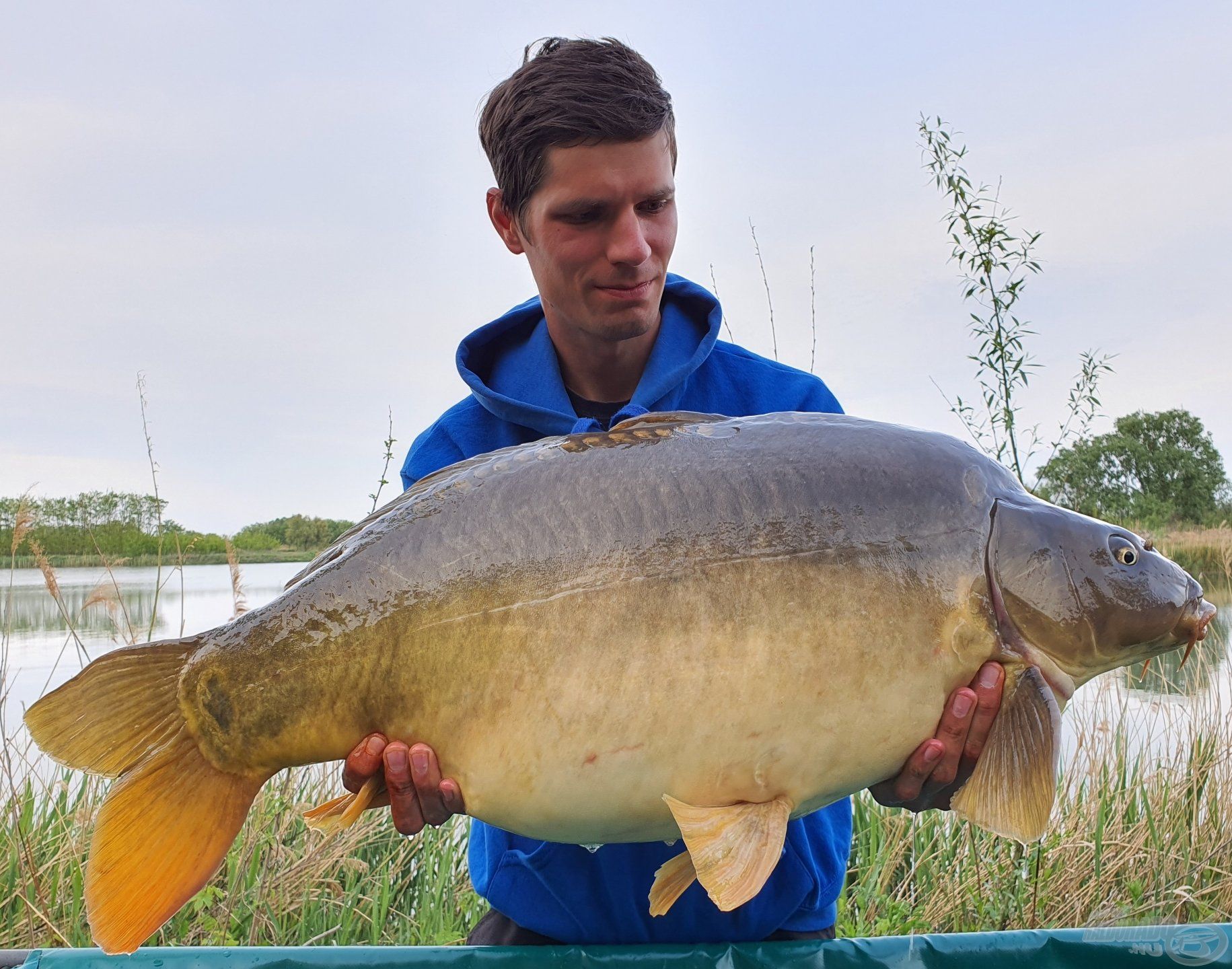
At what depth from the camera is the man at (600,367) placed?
1.76 m

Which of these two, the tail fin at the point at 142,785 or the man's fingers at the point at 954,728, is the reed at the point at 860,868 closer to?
the tail fin at the point at 142,785

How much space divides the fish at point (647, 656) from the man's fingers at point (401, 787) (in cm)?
3

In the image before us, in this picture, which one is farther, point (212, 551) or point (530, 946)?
point (212, 551)

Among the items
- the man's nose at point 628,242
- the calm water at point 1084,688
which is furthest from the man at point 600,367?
the calm water at point 1084,688

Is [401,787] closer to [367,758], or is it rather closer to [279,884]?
[367,758]

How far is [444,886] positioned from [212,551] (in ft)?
8.02

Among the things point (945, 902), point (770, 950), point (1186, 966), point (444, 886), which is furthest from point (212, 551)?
point (1186, 966)

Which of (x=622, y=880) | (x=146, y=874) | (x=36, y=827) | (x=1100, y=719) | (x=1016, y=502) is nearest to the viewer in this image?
(x=146, y=874)

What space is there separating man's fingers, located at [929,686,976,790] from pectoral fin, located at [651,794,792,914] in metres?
0.24

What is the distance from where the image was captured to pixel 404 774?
1.37 m

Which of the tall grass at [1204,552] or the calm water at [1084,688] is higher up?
the tall grass at [1204,552]

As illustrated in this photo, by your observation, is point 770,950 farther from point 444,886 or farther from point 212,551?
point 212,551

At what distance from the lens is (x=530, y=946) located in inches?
58.3

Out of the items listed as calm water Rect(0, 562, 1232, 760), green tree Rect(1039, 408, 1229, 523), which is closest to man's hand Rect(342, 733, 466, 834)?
calm water Rect(0, 562, 1232, 760)
